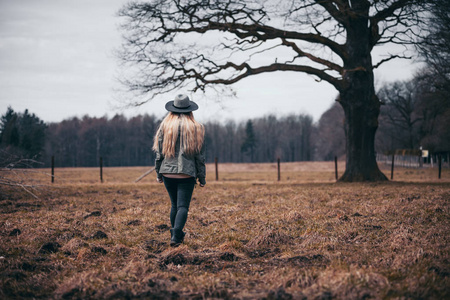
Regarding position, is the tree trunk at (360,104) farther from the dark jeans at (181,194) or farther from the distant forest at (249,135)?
the distant forest at (249,135)

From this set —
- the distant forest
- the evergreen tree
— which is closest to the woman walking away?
the distant forest

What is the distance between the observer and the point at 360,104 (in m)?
15.4

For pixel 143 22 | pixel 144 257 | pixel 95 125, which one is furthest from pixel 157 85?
pixel 95 125

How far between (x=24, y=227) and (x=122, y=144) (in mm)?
91114

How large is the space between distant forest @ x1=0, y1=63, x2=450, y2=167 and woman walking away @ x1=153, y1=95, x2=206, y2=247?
1415 inches

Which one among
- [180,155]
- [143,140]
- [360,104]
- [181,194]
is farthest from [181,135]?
[143,140]

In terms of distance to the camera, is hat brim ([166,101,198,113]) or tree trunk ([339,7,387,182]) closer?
hat brim ([166,101,198,113])

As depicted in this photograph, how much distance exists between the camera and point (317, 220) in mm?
6738

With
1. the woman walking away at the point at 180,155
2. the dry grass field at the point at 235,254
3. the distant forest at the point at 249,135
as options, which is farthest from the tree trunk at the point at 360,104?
the distant forest at the point at 249,135

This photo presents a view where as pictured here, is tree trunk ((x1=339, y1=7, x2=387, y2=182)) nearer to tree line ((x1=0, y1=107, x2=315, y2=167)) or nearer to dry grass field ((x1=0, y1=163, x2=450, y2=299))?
dry grass field ((x1=0, y1=163, x2=450, y2=299))

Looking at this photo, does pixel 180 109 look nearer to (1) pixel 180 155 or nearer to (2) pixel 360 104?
(1) pixel 180 155

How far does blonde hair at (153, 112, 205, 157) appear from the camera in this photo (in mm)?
4965

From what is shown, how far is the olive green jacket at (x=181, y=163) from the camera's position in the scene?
4945 mm

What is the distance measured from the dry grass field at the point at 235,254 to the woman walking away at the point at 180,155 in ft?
1.99
